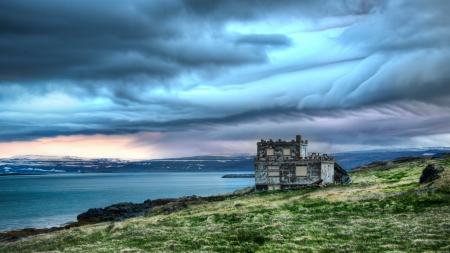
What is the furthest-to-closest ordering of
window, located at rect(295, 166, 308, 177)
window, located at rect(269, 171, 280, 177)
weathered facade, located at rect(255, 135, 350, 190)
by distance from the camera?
window, located at rect(269, 171, 280, 177) → window, located at rect(295, 166, 308, 177) → weathered facade, located at rect(255, 135, 350, 190)

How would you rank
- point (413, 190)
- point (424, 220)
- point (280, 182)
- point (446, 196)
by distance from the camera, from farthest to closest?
point (280, 182) < point (413, 190) < point (446, 196) < point (424, 220)

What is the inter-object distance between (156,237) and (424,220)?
2071 centimetres

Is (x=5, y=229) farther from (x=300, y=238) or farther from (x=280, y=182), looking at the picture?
(x=300, y=238)

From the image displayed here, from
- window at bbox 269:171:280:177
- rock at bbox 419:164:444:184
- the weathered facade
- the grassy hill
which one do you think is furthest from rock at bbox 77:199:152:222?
rock at bbox 419:164:444:184

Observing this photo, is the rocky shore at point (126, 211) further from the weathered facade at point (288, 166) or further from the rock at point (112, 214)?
the weathered facade at point (288, 166)

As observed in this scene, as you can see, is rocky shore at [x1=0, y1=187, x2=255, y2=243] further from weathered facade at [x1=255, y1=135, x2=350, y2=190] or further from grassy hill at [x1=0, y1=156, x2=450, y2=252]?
grassy hill at [x1=0, y1=156, x2=450, y2=252]

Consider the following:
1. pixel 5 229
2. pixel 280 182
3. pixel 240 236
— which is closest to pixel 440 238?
pixel 240 236

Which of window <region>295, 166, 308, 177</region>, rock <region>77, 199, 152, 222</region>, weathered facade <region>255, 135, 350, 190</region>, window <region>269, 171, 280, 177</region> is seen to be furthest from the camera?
rock <region>77, 199, 152, 222</region>

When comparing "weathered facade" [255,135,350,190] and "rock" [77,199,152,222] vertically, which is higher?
"weathered facade" [255,135,350,190]

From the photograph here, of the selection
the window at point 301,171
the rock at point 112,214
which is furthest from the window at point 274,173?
the rock at point 112,214

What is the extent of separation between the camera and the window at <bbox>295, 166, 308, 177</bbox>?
76688 millimetres

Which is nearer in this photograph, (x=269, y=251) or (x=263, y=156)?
(x=269, y=251)

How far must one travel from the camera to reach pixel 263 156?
79.5 m

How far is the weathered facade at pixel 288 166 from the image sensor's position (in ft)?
250
